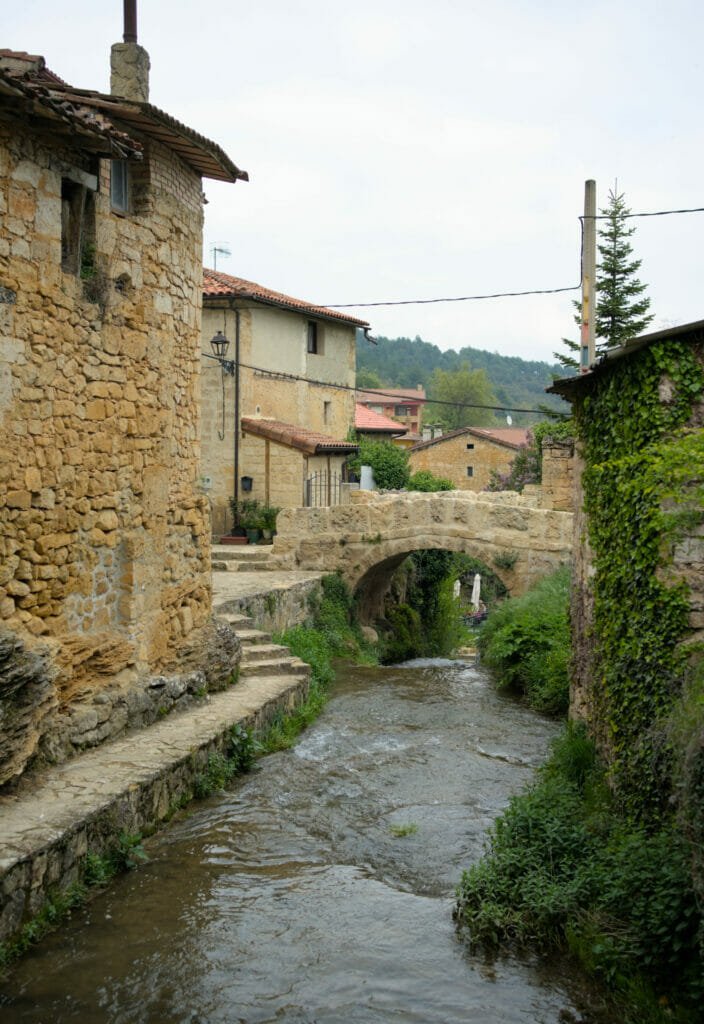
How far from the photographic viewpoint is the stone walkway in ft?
17.1

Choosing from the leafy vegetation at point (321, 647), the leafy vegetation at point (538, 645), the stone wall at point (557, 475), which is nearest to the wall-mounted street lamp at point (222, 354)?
the leafy vegetation at point (321, 647)

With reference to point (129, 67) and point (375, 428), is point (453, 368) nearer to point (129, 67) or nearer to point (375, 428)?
point (375, 428)

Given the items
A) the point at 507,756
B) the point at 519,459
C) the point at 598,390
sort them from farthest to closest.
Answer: the point at 519,459 < the point at 507,756 < the point at 598,390

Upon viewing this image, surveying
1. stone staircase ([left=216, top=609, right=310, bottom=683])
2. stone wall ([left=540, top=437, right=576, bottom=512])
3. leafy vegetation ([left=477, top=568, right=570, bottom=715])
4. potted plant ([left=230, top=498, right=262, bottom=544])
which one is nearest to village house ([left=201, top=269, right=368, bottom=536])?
potted plant ([left=230, top=498, right=262, bottom=544])

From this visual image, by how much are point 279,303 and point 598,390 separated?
1507 centimetres

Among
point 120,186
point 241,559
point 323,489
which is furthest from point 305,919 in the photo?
point 323,489

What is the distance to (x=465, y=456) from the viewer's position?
44781 millimetres

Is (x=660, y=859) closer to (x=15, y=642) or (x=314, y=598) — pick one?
(x=15, y=642)

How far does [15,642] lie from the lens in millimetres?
6027

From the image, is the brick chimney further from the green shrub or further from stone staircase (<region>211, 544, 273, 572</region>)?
the green shrub

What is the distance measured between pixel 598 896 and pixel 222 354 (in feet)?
55.3

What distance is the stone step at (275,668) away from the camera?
10.5 m

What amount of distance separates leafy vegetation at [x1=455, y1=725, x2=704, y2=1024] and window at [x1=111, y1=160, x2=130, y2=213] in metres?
5.64

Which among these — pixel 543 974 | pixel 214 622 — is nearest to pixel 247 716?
pixel 214 622
